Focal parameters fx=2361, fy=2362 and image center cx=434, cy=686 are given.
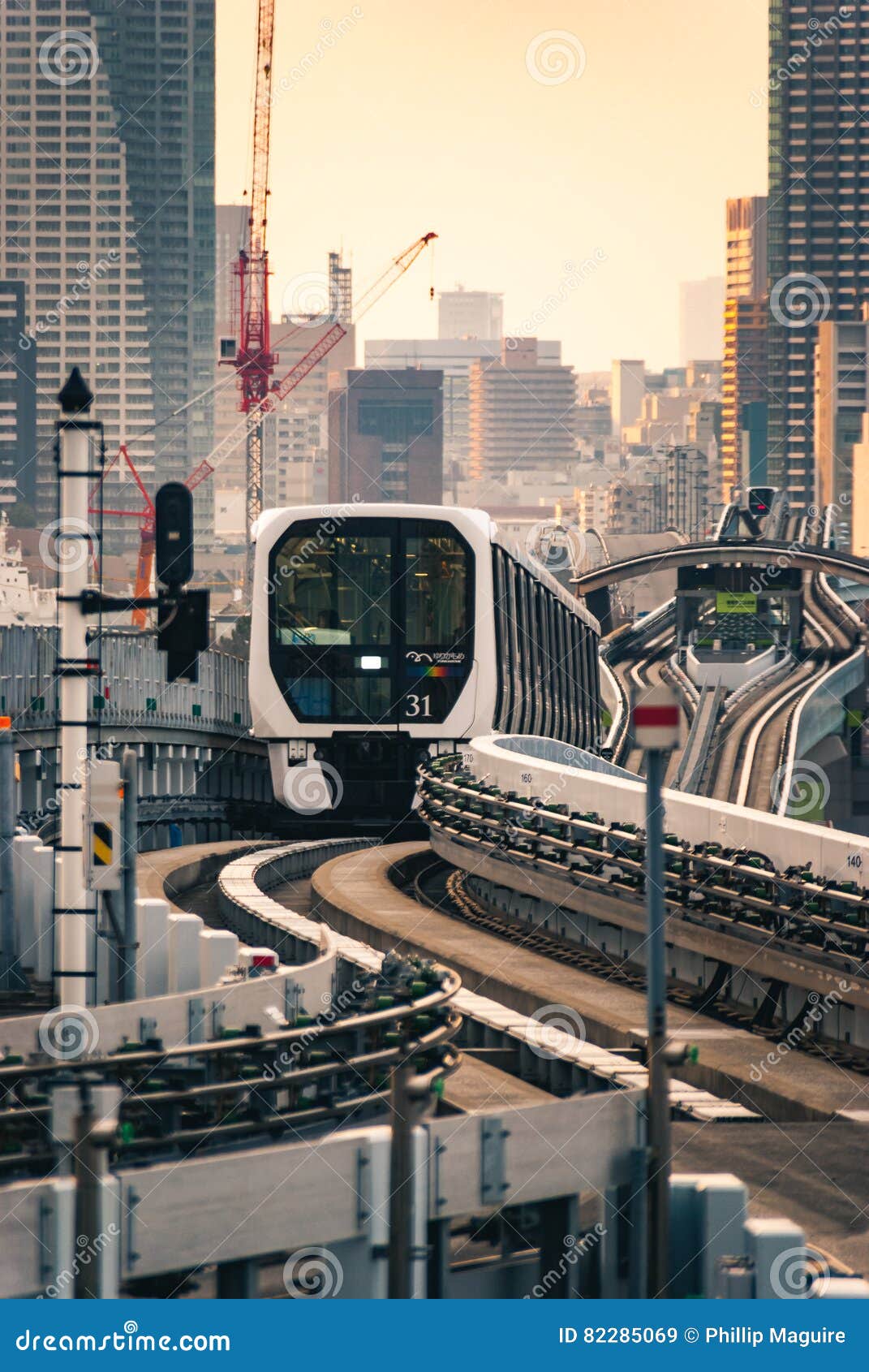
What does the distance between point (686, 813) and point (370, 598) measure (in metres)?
10.5

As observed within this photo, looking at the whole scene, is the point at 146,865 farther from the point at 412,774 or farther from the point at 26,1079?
the point at 26,1079

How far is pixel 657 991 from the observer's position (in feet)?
33.6

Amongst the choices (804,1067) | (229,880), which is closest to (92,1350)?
(804,1067)

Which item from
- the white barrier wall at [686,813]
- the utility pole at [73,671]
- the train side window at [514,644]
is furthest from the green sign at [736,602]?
the utility pole at [73,671]

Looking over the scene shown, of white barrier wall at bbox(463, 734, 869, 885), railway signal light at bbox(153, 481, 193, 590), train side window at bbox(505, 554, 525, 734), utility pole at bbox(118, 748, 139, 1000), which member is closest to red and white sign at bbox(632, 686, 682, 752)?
railway signal light at bbox(153, 481, 193, 590)

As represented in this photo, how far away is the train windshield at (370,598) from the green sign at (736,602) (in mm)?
105734

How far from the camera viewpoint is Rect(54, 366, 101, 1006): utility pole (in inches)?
512

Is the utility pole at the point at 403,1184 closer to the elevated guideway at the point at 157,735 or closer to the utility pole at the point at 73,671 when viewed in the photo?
the utility pole at the point at 73,671

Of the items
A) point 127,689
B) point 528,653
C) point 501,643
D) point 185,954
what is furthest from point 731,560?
point 185,954

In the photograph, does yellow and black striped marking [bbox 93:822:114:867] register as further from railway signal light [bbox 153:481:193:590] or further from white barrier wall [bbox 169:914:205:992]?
white barrier wall [bbox 169:914:205:992]

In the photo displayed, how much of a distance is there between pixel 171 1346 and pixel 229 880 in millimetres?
19579

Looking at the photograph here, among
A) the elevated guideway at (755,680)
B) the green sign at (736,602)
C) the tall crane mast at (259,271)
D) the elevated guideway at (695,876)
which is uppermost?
the tall crane mast at (259,271)

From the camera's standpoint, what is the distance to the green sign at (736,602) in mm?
138750

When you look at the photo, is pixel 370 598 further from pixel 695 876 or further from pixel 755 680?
pixel 755 680
